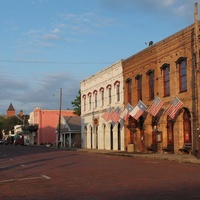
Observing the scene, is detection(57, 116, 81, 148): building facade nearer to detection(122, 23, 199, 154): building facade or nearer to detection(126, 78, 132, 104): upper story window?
detection(126, 78, 132, 104): upper story window

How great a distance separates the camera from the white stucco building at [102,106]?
42844mm

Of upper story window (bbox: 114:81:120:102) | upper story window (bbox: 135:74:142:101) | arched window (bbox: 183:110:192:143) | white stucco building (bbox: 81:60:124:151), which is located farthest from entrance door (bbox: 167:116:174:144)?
upper story window (bbox: 114:81:120:102)

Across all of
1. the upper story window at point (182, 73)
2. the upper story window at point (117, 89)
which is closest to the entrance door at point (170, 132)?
the upper story window at point (182, 73)

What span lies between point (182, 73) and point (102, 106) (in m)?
18.0

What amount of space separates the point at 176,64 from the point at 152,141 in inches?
299

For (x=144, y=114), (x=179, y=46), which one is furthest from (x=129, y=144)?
→ (x=179, y=46)

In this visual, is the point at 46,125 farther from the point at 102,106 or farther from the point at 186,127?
the point at 186,127

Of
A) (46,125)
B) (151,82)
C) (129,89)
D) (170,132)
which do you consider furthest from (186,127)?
(46,125)

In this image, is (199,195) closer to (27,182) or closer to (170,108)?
(27,182)

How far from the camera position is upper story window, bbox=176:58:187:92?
30531 millimetres

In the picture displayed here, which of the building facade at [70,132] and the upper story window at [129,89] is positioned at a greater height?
the upper story window at [129,89]

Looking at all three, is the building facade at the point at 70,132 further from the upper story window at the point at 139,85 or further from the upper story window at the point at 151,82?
the upper story window at the point at 151,82

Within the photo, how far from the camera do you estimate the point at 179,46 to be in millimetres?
30828

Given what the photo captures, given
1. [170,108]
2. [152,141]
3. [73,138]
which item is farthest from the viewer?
[73,138]
